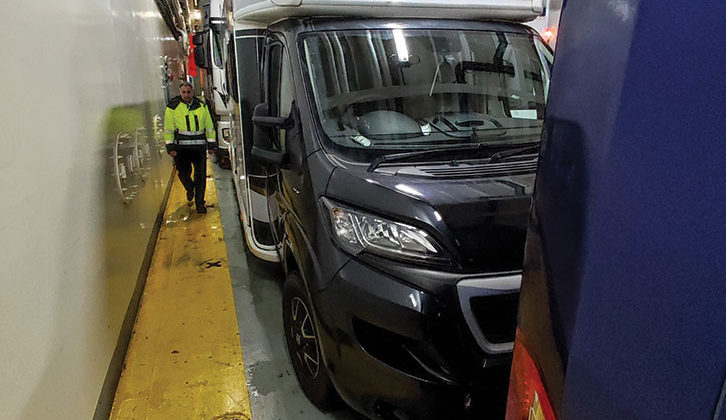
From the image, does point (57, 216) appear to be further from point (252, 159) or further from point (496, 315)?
point (496, 315)

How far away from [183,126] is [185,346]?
365cm

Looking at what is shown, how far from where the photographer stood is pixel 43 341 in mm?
1849

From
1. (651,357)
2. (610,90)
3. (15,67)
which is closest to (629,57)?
(610,90)

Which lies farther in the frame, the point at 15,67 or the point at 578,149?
the point at 15,67

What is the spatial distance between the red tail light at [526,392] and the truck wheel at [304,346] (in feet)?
4.16

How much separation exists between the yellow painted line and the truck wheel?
0.36 metres

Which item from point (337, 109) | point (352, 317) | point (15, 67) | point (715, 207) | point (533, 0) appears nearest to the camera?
point (715, 207)

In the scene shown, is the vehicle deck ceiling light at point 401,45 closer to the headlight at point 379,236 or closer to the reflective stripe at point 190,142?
the headlight at point 379,236

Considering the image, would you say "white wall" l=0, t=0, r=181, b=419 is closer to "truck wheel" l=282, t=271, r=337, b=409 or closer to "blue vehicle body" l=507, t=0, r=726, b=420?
"truck wheel" l=282, t=271, r=337, b=409

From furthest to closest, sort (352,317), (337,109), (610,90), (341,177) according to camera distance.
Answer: (337,109), (341,177), (352,317), (610,90)

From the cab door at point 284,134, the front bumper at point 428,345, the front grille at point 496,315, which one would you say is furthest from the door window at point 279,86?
the front grille at point 496,315

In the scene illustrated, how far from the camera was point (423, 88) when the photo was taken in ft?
8.80

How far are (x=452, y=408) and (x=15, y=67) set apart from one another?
211 cm

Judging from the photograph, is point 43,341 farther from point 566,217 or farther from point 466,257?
point 566,217
